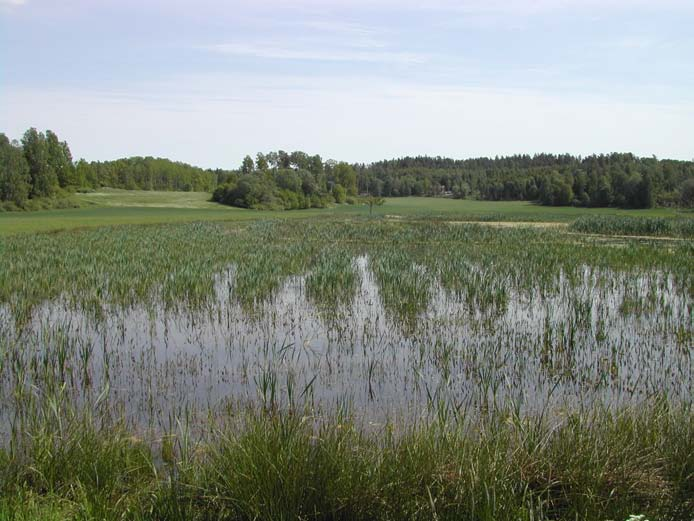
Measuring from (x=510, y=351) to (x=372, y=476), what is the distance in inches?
220

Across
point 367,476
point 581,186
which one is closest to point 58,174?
point 581,186

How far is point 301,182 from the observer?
350ft

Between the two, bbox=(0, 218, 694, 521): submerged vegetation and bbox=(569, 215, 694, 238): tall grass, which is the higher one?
bbox=(569, 215, 694, 238): tall grass

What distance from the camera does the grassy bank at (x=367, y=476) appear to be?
3.97m

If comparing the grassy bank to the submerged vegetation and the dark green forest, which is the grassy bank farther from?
the dark green forest

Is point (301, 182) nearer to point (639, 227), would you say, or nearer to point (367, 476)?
point (639, 227)

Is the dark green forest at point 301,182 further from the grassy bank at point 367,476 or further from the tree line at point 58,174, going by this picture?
the grassy bank at point 367,476

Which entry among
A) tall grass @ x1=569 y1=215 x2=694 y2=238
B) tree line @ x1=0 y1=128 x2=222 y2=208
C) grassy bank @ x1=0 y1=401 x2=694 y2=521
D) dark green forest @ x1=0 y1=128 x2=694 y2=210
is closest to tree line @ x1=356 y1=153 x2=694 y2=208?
dark green forest @ x1=0 y1=128 x2=694 y2=210

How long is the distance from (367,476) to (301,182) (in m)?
104

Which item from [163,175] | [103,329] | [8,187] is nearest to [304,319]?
[103,329]

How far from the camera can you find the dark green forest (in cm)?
8031

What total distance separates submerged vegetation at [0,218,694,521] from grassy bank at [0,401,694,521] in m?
0.02

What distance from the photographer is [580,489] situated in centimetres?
422

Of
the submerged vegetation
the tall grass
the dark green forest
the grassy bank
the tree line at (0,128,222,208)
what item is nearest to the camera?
the grassy bank
